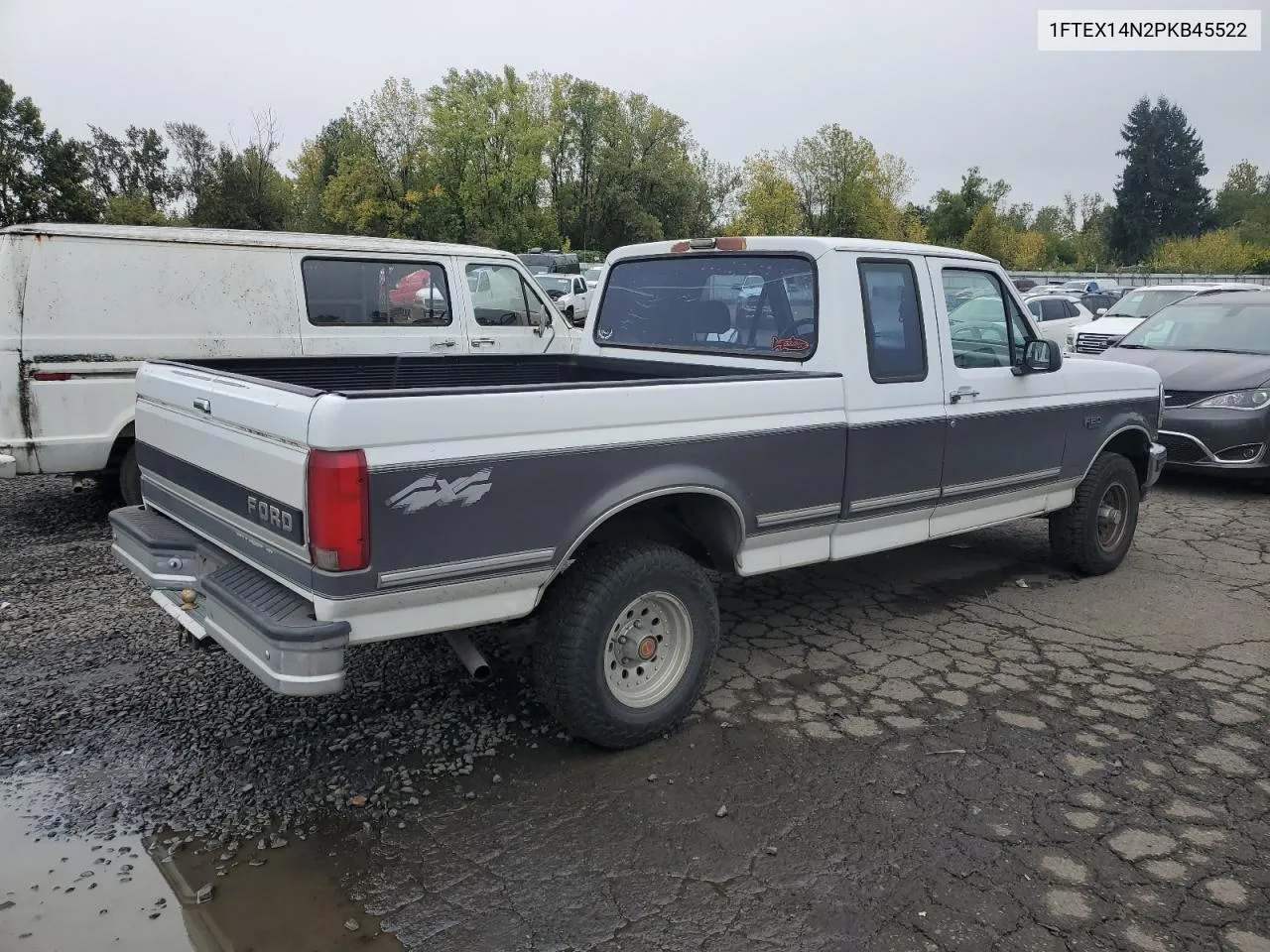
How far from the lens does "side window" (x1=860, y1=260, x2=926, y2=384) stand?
14.9 feet

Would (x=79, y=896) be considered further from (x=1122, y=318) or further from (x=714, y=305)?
(x=1122, y=318)

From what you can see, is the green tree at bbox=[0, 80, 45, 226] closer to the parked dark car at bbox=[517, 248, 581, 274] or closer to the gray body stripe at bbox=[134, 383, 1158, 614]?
the parked dark car at bbox=[517, 248, 581, 274]

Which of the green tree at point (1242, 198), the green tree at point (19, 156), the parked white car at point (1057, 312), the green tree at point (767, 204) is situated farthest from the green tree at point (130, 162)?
the green tree at point (1242, 198)

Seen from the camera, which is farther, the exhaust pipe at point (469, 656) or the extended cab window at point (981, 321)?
the extended cab window at point (981, 321)

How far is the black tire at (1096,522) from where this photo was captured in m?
5.96

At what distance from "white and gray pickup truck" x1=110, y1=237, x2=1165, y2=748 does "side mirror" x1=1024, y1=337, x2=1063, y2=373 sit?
0.05 ft

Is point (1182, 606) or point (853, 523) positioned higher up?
point (853, 523)

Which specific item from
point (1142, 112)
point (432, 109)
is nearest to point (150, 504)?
point (432, 109)

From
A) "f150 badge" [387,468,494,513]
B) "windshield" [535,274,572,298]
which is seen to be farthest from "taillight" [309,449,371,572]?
"windshield" [535,274,572,298]

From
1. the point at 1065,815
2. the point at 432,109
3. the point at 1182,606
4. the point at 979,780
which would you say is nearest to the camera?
the point at 1065,815

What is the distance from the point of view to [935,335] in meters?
4.86

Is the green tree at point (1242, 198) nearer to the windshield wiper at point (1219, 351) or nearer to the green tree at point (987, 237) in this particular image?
the green tree at point (987, 237)

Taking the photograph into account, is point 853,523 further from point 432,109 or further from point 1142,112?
point 1142,112

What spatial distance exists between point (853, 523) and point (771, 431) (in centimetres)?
79
